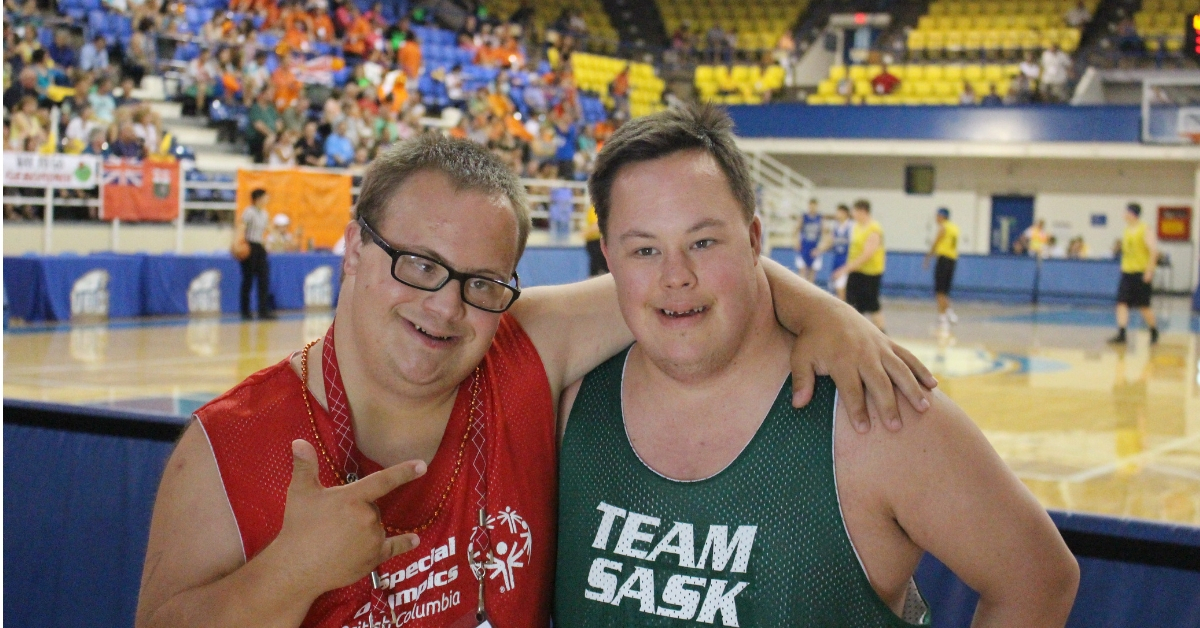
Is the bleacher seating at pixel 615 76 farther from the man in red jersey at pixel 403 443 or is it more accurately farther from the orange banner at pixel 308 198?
the man in red jersey at pixel 403 443

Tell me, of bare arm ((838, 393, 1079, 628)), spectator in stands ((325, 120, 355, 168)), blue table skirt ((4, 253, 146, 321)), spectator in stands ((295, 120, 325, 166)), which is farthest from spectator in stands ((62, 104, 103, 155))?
bare arm ((838, 393, 1079, 628))

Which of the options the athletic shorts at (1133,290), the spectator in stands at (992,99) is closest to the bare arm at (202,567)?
the athletic shorts at (1133,290)

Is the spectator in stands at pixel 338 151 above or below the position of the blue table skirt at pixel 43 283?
above

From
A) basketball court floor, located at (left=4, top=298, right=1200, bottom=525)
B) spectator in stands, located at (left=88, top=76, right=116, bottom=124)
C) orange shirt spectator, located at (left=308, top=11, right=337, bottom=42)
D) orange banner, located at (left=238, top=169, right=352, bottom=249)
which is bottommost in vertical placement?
basketball court floor, located at (left=4, top=298, right=1200, bottom=525)

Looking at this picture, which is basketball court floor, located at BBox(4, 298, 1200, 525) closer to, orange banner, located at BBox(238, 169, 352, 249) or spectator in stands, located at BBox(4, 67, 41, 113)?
orange banner, located at BBox(238, 169, 352, 249)

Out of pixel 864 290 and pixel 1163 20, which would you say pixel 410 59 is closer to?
pixel 864 290

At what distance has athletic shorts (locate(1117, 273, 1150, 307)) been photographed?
15.2m

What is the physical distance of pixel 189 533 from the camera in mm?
1944

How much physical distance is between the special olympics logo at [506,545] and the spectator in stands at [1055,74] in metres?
25.7

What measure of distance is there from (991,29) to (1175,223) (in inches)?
266

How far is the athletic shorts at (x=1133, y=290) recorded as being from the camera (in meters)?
15.2

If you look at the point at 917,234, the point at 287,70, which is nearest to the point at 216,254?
the point at 287,70

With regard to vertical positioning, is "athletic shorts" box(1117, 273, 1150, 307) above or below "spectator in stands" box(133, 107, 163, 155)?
below

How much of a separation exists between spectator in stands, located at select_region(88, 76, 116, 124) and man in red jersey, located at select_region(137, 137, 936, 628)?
47.2ft
